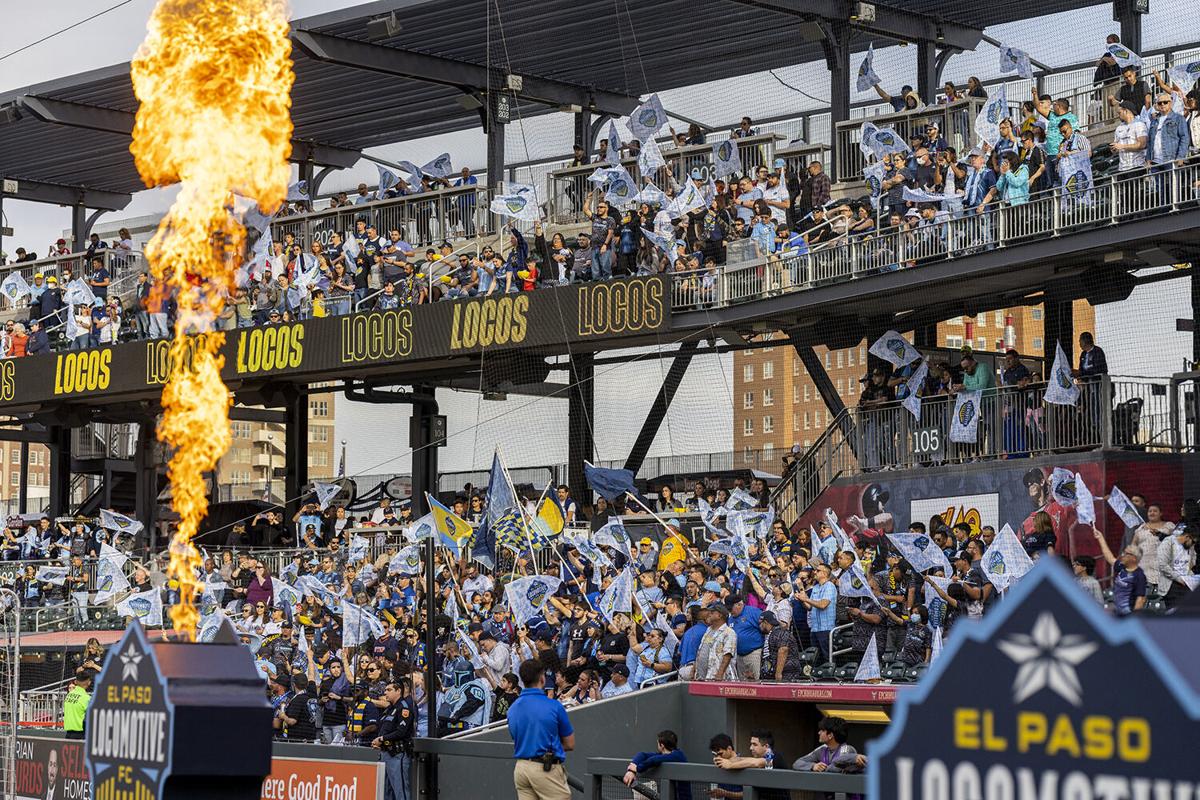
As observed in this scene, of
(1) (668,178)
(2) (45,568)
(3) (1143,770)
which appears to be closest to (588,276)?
(1) (668,178)

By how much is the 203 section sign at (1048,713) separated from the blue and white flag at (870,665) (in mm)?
11717

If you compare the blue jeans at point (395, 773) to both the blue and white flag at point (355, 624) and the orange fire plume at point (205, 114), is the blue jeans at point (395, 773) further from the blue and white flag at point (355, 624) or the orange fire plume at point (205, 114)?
the blue and white flag at point (355, 624)

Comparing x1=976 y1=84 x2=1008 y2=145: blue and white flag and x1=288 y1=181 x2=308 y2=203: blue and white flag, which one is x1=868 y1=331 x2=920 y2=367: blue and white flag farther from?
x1=288 y1=181 x2=308 y2=203: blue and white flag

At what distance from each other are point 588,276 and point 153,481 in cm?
1500

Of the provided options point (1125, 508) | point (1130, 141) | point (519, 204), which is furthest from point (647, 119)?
point (1125, 508)

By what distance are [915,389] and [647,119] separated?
23.4 ft

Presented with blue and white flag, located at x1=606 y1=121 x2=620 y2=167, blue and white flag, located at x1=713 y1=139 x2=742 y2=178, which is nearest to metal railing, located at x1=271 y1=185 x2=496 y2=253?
blue and white flag, located at x1=606 y1=121 x2=620 y2=167

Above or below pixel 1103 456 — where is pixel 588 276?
above

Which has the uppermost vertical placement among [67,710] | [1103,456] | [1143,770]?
[1103,456]

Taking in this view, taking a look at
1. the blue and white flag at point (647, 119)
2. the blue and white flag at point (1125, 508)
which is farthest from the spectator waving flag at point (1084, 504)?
the blue and white flag at point (647, 119)

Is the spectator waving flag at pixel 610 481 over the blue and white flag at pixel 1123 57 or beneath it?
beneath

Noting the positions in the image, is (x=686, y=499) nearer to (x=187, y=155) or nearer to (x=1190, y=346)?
(x=1190, y=346)

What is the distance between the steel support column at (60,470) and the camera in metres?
39.4

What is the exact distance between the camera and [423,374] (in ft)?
104
